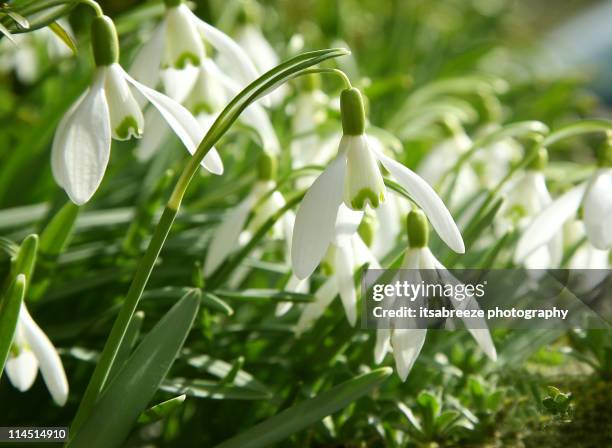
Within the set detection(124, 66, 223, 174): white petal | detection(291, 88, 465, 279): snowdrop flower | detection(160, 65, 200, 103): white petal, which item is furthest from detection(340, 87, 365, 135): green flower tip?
detection(160, 65, 200, 103): white petal

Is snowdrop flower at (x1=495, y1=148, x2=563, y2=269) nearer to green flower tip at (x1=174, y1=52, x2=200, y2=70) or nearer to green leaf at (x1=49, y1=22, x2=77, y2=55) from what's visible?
green flower tip at (x1=174, y1=52, x2=200, y2=70)

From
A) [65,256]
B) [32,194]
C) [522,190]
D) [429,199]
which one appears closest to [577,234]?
[522,190]

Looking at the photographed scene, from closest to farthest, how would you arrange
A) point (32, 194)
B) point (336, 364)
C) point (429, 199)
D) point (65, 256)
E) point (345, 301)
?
point (429, 199), point (345, 301), point (336, 364), point (65, 256), point (32, 194)

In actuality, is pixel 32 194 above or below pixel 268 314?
above

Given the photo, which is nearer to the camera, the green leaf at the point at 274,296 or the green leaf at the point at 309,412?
the green leaf at the point at 309,412

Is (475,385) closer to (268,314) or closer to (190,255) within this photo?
(268,314)

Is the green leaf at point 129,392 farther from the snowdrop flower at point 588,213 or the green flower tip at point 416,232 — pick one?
the snowdrop flower at point 588,213

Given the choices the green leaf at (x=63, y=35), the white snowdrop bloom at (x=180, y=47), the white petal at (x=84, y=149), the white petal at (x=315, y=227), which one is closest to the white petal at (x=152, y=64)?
the white snowdrop bloom at (x=180, y=47)
